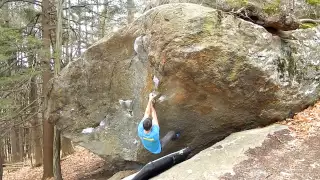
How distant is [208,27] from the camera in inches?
256

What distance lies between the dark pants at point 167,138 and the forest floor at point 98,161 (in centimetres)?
261

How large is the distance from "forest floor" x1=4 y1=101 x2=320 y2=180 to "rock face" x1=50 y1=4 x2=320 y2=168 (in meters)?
0.30

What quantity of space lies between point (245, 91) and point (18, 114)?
873cm

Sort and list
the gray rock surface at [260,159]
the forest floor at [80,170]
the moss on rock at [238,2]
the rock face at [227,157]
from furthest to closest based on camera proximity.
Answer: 1. the forest floor at [80,170]
2. the moss on rock at [238,2]
3. the rock face at [227,157]
4. the gray rock surface at [260,159]

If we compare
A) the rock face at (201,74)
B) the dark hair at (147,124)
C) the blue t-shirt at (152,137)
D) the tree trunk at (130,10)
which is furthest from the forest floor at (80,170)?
the tree trunk at (130,10)

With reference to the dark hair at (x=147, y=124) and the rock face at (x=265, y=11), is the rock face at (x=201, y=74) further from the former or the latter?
the dark hair at (x=147, y=124)

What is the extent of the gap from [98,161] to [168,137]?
728 cm

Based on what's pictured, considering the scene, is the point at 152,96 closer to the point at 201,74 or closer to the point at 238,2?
the point at 201,74

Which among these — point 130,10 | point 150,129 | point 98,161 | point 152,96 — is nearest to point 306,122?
point 150,129

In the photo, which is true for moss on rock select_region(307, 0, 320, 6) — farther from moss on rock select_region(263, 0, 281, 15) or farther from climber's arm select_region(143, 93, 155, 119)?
climber's arm select_region(143, 93, 155, 119)

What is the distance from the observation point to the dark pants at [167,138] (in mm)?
7483

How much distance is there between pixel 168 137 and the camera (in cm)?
764

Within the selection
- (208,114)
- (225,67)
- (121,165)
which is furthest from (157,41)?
(121,165)

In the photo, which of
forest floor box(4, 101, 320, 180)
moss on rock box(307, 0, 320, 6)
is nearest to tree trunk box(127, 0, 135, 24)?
forest floor box(4, 101, 320, 180)
